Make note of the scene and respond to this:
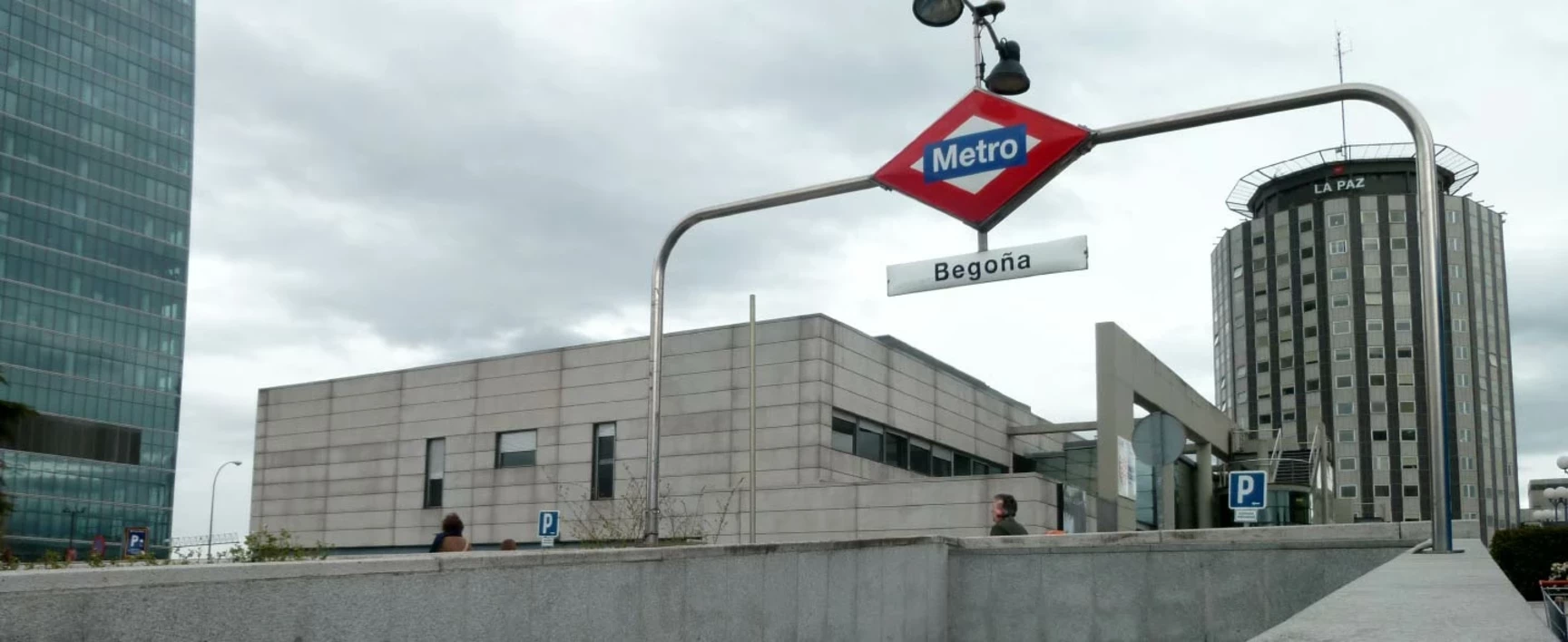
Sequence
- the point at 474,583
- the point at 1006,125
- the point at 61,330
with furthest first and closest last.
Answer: the point at 61,330, the point at 1006,125, the point at 474,583

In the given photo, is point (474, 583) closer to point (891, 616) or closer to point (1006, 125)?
point (891, 616)

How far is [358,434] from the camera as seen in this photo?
48.7 meters

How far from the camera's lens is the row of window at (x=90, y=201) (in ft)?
388

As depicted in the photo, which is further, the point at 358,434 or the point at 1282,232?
the point at 1282,232

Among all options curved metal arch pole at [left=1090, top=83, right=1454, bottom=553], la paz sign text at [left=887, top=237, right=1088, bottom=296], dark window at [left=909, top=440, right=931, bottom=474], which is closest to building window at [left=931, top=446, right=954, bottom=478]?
dark window at [left=909, top=440, right=931, bottom=474]

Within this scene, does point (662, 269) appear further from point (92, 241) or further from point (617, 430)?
point (92, 241)

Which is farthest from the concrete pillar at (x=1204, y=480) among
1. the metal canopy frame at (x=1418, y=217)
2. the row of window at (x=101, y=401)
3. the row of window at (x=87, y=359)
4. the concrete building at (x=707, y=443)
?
the row of window at (x=87, y=359)

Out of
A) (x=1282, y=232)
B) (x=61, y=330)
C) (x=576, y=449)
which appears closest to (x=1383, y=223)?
(x=1282, y=232)

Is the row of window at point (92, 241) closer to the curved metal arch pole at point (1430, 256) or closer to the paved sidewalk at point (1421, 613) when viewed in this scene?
the curved metal arch pole at point (1430, 256)

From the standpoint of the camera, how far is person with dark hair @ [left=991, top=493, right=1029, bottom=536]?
13938mm

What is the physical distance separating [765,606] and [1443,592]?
→ 5915 mm

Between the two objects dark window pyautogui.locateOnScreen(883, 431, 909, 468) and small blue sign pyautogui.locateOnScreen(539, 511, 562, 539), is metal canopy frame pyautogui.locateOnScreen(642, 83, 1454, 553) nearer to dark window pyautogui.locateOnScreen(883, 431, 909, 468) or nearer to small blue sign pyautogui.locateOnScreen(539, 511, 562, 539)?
small blue sign pyautogui.locateOnScreen(539, 511, 562, 539)

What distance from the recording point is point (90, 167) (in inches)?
4929

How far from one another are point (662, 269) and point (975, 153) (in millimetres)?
3419
